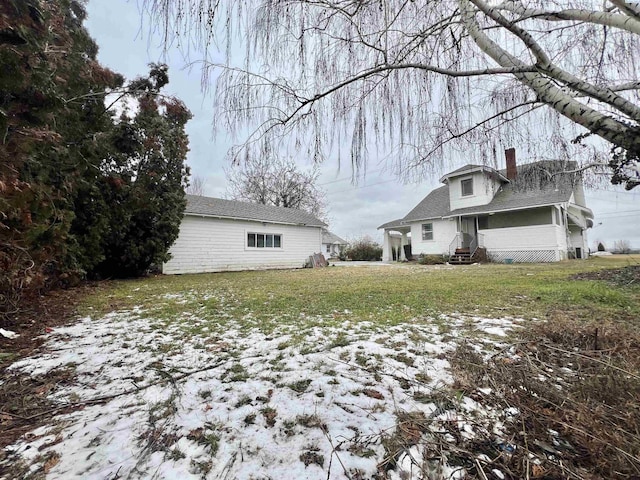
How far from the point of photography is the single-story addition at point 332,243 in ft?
131

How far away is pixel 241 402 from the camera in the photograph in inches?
75.3

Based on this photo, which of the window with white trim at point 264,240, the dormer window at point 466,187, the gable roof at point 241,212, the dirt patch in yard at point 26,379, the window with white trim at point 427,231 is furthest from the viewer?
the window with white trim at point 427,231

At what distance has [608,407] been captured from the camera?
139 centimetres

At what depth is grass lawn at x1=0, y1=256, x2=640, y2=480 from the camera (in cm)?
136

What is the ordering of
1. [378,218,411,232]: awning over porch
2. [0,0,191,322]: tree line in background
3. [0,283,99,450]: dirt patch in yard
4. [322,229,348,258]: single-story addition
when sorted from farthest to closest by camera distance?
[322,229,348,258]: single-story addition < [378,218,411,232]: awning over porch < [0,0,191,322]: tree line in background < [0,283,99,450]: dirt patch in yard

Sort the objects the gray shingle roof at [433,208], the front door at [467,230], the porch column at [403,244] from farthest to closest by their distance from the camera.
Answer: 1. the porch column at [403,244]
2. the gray shingle roof at [433,208]
3. the front door at [467,230]

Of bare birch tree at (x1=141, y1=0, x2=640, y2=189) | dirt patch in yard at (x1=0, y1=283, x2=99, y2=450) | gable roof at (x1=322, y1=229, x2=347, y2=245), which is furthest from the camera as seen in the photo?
gable roof at (x1=322, y1=229, x2=347, y2=245)

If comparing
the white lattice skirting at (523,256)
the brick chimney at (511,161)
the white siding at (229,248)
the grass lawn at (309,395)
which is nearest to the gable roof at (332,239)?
the white siding at (229,248)

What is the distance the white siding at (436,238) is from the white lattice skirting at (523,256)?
2289mm

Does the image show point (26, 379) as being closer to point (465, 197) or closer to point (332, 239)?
point (465, 197)

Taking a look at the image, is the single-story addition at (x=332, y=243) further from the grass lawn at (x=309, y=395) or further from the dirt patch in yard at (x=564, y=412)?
the dirt patch in yard at (x=564, y=412)

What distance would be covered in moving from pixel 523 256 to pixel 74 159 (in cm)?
1806

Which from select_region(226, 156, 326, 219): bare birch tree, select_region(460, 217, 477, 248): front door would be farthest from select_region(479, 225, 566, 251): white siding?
select_region(226, 156, 326, 219): bare birch tree

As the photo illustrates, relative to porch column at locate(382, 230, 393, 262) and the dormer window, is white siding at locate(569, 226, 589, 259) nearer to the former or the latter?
the dormer window
